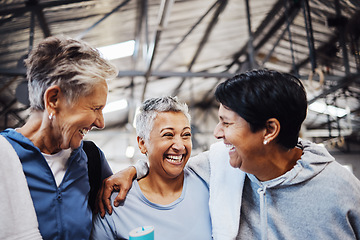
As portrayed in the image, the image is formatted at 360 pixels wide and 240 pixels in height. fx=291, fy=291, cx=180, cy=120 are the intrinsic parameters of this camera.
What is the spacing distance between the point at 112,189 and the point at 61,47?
2.47ft

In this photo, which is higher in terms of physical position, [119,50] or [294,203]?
[294,203]

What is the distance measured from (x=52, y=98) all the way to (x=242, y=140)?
2.75ft

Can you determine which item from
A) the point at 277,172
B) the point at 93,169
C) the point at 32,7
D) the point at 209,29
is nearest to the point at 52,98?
the point at 93,169

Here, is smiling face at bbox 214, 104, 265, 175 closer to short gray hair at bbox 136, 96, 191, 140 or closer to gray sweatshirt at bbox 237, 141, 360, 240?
gray sweatshirt at bbox 237, 141, 360, 240

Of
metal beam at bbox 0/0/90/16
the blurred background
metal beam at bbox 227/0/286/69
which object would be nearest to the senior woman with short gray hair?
the blurred background

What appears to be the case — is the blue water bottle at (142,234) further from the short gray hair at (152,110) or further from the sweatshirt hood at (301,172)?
the short gray hair at (152,110)

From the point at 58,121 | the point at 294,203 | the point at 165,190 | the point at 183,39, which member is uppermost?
the point at 58,121

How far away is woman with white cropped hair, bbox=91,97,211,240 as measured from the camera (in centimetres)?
151

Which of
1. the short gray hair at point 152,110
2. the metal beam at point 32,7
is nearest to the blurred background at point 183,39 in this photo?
the metal beam at point 32,7

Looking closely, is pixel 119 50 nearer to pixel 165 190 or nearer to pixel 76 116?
pixel 165 190

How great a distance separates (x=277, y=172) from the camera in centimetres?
139

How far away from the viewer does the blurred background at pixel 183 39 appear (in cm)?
411

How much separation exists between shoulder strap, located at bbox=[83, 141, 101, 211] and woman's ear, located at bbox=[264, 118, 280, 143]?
0.89 meters

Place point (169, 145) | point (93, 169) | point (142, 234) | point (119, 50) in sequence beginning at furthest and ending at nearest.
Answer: point (119, 50), point (169, 145), point (93, 169), point (142, 234)
